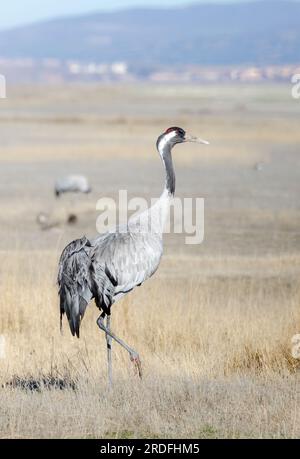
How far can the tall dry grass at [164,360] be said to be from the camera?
6680mm

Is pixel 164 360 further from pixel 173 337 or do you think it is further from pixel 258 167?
pixel 258 167

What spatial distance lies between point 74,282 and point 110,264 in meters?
0.31

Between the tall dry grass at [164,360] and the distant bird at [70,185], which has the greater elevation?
the distant bird at [70,185]

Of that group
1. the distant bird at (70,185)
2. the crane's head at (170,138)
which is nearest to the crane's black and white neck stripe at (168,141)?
the crane's head at (170,138)

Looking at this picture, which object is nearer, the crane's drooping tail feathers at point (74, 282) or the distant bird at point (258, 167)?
the crane's drooping tail feathers at point (74, 282)

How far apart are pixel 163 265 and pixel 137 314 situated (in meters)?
4.16

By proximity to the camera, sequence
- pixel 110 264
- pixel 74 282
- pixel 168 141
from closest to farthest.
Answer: pixel 74 282 < pixel 110 264 < pixel 168 141

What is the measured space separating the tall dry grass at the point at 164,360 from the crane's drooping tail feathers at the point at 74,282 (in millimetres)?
538

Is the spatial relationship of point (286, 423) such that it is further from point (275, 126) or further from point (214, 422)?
point (275, 126)

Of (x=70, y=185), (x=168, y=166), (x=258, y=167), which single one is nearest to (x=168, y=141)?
(x=168, y=166)

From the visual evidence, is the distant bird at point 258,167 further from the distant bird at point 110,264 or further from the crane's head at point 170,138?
the distant bird at point 110,264

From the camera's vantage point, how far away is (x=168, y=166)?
27.7 ft
